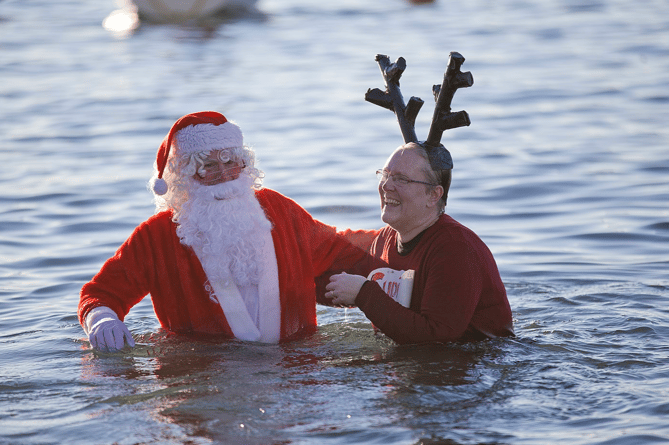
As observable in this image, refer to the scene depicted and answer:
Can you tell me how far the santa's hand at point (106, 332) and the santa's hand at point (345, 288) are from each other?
3.57ft

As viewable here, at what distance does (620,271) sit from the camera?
22.7 feet

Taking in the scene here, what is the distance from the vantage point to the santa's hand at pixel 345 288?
15.4 ft

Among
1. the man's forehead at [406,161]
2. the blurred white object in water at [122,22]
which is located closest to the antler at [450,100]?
the man's forehead at [406,161]

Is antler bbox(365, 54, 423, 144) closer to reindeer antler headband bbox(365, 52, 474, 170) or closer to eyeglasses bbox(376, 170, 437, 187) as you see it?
reindeer antler headband bbox(365, 52, 474, 170)

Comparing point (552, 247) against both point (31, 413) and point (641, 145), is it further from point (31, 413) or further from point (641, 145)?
point (31, 413)

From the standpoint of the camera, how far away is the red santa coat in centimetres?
497

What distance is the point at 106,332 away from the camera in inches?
183

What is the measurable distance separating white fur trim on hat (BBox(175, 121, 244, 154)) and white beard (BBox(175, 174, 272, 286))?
8.1 inches

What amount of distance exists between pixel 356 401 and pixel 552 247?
3735 mm

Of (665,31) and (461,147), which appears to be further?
(665,31)

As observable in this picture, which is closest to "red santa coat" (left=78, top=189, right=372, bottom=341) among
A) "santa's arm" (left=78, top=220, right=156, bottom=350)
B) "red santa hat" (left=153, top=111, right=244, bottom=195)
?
"santa's arm" (left=78, top=220, right=156, bottom=350)

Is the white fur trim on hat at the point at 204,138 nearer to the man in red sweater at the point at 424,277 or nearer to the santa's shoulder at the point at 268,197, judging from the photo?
the santa's shoulder at the point at 268,197

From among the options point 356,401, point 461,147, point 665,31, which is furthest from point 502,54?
point 356,401

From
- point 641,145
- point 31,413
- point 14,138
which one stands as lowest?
point 31,413
